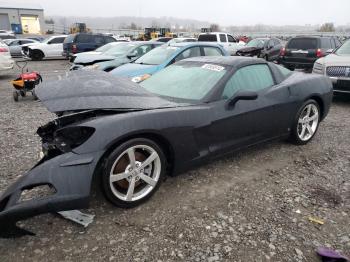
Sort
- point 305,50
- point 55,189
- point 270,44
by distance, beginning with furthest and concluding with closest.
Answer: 1. point 270,44
2. point 305,50
3. point 55,189

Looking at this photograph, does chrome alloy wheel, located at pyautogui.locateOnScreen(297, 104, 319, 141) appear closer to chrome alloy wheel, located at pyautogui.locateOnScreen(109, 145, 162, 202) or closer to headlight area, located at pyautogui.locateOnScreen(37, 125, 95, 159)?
chrome alloy wheel, located at pyautogui.locateOnScreen(109, 145, 162, 202)

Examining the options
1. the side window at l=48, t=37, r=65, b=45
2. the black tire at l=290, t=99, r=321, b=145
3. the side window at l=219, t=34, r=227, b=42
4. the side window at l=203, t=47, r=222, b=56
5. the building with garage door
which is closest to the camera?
the black tire at l=290, t=99, r=321, b=145

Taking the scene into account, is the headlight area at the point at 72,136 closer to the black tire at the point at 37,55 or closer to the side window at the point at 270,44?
the side window at the point at 270,44

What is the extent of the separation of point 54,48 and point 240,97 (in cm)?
1933

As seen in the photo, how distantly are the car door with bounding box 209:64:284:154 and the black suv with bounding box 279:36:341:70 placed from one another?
791 cm

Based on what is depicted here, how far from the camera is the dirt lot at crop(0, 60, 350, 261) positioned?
8.23 feet

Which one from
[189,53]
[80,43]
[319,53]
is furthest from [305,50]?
[80,43]

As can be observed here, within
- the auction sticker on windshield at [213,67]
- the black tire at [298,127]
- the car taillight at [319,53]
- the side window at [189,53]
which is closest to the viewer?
the auction sticker on windshield at [213,67]

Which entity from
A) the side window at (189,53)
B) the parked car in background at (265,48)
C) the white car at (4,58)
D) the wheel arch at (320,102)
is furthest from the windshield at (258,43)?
the wheel arch at (320,102)

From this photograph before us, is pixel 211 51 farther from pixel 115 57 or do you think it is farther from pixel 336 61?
pixel 115 57

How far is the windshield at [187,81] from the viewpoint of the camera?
3.65 metres

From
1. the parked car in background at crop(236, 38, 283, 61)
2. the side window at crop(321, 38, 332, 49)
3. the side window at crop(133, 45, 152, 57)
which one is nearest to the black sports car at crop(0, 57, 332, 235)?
the side window at crop(133, 45, 152, 57)

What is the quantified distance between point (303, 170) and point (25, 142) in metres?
4.01

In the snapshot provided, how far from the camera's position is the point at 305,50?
37.4ft
